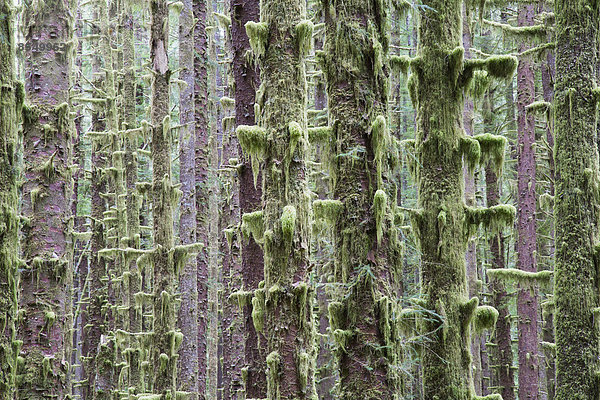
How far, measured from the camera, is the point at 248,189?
895 centimetres

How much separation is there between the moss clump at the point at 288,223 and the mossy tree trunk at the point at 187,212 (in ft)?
22.6

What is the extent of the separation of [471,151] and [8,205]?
5.97 meters

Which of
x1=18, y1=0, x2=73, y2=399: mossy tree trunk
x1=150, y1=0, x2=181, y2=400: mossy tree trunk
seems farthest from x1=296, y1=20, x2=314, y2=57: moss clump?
x1=150, y1=0, x2=181, y2=400: mossy tree trunk

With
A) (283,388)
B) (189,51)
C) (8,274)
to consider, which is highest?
(189,51)

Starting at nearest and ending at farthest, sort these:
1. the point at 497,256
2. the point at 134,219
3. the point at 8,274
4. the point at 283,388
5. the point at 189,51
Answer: the point at 8,274
the point at 283,388
the point at 189,51
the point at 134,219
the point at 497,256

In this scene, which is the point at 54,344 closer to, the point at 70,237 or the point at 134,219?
the point at 70,237

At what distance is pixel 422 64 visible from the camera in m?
8.91

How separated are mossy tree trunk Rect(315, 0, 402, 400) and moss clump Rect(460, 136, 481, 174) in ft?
4.18

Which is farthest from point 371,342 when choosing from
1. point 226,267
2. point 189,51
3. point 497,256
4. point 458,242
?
point 497,256

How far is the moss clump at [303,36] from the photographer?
7.22 m

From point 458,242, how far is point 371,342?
Answer: 2.13 meters

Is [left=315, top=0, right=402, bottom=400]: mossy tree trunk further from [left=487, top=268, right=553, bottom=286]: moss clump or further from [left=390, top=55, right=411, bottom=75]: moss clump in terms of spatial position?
[left=487, top=268, right=553, bottom=286]: moss clump

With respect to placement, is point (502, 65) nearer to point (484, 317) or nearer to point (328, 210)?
point (328, 210)

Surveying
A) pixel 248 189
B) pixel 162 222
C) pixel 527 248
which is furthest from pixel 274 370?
pixel 527 248
